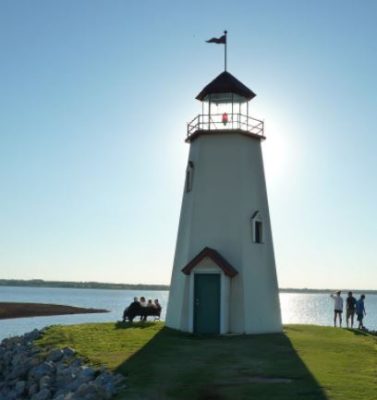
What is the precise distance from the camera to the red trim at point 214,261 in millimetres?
24203

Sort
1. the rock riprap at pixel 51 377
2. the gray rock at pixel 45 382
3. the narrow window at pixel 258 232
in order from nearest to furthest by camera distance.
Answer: the rock riprap at pixel 51 377
the gray rock at pixel 45 382
the narrow window at pixel 258 232

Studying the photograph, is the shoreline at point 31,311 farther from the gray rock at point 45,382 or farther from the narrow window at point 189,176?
the gray rock at point 45,382

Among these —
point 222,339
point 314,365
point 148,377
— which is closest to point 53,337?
point 222,339

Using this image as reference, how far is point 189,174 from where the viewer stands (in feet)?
89.1

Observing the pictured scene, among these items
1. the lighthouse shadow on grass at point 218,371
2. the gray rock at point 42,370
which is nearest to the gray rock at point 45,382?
the gray rock at point 42,370

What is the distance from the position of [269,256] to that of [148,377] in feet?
39.9

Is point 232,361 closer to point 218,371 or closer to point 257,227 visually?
point 218,371

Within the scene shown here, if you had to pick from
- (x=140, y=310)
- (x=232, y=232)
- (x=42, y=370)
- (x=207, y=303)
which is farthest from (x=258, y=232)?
(x=42, y=370)

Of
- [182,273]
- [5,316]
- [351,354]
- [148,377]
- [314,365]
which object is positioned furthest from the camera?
[5,316]

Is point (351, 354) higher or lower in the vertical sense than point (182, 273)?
lower

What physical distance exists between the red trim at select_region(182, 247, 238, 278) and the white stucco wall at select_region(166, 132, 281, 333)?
343 mm

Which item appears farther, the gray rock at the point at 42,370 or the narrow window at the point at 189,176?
the narrow window at the point at 189,176

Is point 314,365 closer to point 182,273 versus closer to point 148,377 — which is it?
point 148,377

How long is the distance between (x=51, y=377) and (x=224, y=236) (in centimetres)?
1035
